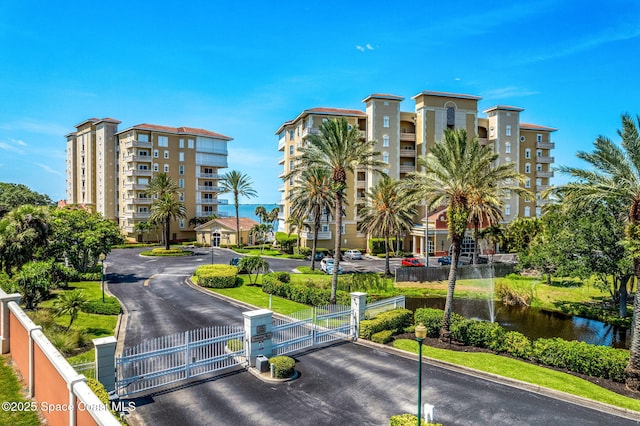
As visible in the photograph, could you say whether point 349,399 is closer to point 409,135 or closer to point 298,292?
point 298,292

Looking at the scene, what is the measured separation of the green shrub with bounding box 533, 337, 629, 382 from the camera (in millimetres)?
18188

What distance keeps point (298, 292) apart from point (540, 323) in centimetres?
1782

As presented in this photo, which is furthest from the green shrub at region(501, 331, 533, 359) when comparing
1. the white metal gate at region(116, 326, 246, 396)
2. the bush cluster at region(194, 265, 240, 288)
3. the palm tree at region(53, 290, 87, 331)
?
the bush cluster at region(194, 265, 240, 288)

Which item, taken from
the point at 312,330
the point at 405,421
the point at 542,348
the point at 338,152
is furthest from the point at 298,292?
the point at 405,421

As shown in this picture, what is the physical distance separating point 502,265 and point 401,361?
30104 mm

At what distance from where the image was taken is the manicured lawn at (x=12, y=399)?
11031 millimetres

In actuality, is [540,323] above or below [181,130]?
below

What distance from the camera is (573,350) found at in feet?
62.7

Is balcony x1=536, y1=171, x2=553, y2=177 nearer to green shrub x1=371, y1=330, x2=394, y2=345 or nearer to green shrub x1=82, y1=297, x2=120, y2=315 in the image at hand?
green shrub x1=371, y1=330, x2=394, y2=345

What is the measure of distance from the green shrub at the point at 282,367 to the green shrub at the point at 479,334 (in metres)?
10.0

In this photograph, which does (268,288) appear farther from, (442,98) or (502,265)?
(442,98)

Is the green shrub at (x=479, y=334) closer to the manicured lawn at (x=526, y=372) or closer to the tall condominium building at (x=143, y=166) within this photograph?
the manicured lawn at (x=526, y=372)

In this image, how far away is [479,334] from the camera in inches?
873

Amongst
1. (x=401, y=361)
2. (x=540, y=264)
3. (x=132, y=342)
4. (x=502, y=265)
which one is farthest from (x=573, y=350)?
(x=502, y=265)
